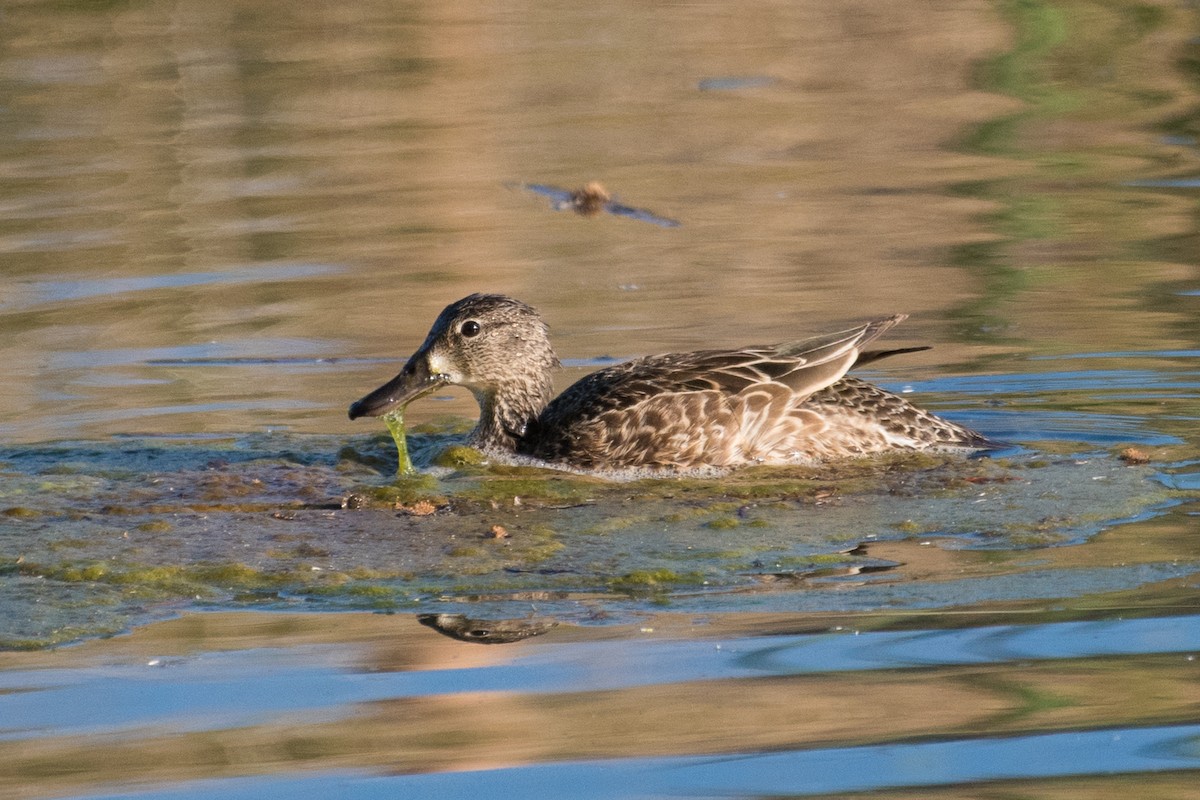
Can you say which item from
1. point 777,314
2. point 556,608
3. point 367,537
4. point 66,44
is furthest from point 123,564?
point 66,44

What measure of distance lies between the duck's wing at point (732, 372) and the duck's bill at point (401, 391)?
0.60 meters

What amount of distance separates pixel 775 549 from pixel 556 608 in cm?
89

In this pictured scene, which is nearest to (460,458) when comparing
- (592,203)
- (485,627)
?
(485,627)

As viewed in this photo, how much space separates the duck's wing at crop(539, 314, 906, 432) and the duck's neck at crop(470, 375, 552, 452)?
0.37 metres

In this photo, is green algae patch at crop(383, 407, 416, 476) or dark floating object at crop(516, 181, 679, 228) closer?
green algae patch at crop(383, 407, 416, 476)

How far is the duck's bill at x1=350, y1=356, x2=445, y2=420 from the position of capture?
7.79 m

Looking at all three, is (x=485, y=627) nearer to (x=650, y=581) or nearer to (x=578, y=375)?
(x=650, y=581)

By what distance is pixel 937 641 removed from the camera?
523 centimetres

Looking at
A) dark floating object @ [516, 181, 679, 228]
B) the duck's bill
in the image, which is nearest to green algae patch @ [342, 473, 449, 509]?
the duck's bill

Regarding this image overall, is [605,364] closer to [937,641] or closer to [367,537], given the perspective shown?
[367,537]

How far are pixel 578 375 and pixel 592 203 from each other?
3.77 metres

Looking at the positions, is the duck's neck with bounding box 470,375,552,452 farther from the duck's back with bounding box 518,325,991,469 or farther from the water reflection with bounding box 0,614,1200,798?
the water reflection with bounding box 0,614,1200,798

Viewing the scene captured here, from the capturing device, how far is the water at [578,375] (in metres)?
4.77

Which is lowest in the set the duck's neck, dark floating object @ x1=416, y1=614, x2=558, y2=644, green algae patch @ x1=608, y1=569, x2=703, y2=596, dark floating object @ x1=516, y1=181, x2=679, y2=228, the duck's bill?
green algae patch @ x1=608, y1=569, x2=703, y2=596
